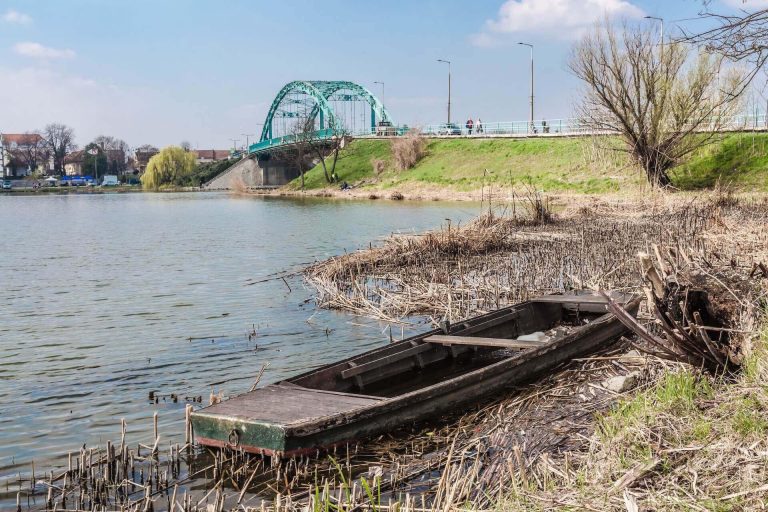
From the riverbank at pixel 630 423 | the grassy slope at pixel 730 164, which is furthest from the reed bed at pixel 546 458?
the grassy slope at pixel 730 164

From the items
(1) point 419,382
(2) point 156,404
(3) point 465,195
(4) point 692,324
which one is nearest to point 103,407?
(2) point 156,404

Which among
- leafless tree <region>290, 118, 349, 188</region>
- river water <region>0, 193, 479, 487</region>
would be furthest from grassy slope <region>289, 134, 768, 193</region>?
river water <region>0, 193, 479, 487</region>

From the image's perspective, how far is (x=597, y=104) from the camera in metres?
36.2

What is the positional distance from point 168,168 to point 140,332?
9882 cm

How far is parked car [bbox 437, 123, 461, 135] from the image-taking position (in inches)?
2911

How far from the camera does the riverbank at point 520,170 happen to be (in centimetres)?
3941

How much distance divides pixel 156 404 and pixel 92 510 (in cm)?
338

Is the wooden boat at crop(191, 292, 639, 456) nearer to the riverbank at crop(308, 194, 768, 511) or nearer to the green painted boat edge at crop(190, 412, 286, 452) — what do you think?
the green painted boat edge at crop(190, 412, 286, 452)

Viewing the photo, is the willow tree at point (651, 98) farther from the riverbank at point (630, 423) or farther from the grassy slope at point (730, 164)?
the riverbank at point (630, 423)

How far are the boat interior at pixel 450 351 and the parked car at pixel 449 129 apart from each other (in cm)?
6254

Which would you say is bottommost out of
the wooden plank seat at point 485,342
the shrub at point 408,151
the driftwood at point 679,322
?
the wooden plank seat at point 485,342

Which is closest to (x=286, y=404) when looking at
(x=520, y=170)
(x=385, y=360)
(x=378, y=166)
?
(x=385, y=360)

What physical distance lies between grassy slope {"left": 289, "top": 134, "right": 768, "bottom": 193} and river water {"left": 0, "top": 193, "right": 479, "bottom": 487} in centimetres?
985

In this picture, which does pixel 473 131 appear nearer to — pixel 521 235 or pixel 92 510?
pixel 521 235
